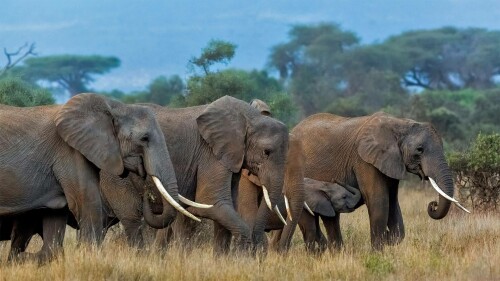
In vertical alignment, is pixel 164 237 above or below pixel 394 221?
above

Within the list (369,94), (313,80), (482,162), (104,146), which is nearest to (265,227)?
(104,146)

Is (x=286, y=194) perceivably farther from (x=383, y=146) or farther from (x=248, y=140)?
(x=383, y=146)

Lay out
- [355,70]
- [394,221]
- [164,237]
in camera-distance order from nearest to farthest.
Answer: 1. [164,237]
2. [394,221]
3. [355,70]

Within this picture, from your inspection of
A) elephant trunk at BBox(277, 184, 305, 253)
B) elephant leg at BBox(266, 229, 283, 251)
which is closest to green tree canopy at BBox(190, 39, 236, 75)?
elephant leg at BBox(266, 229, 283, 251)

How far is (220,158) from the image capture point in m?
13.0

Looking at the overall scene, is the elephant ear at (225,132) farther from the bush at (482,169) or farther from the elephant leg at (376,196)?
the bush at (482,169)

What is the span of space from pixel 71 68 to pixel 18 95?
57171 millimetres

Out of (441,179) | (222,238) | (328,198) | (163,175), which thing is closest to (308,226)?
(328,198)

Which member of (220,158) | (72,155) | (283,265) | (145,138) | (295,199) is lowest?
(295,199)

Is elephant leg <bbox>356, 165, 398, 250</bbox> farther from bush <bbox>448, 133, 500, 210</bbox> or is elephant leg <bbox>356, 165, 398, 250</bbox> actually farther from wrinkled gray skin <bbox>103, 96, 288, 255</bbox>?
bush <bbox>448, 133, 500, 210</bbox>

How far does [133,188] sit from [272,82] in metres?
43.6

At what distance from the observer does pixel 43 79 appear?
74375 millimetres

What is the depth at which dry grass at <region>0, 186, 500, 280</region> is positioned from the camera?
35.9ft

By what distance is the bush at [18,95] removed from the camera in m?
18.5
